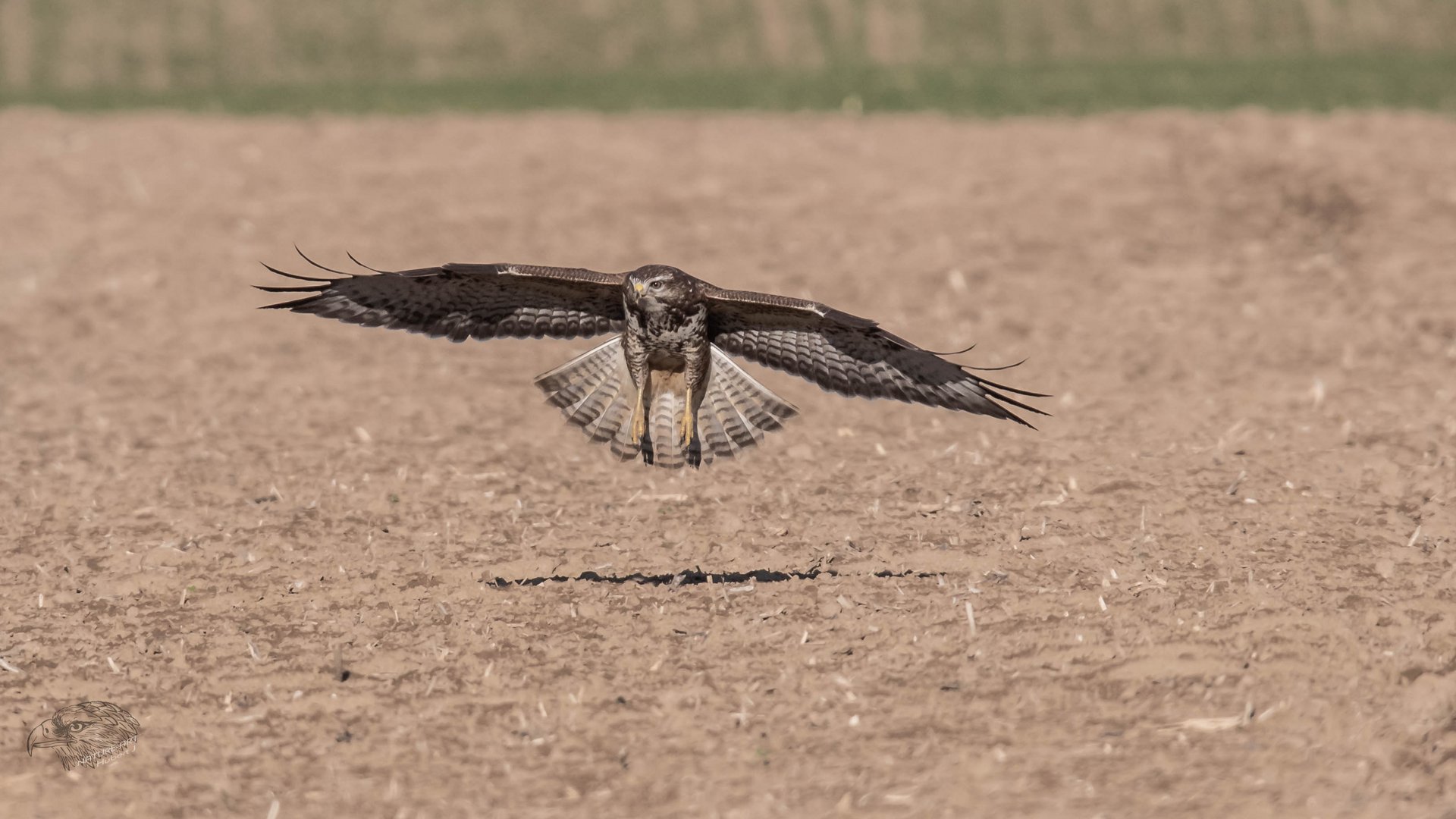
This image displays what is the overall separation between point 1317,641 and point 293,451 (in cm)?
647

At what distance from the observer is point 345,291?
8.16 meters

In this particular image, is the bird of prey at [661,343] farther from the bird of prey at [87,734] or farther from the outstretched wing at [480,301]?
the bird of prey at [87,734]

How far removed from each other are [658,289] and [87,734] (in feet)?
11.3

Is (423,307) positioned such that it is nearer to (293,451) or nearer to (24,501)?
(293,451)

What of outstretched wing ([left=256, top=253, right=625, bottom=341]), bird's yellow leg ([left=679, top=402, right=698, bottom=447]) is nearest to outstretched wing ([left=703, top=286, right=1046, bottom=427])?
bird's yellow leg ([left=679, top=402, right=698, bottom=447])

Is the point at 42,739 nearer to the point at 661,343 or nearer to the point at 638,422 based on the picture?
the point at 638,422

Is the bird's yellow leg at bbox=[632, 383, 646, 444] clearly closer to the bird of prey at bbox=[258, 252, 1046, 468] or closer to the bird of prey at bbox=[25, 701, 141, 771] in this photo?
the bird of prey at bbox=[258, 252, 1046, 468]

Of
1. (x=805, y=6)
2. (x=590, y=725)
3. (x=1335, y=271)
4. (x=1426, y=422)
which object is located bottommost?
(x=590, y=725)

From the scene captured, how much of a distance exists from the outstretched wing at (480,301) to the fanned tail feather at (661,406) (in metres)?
0.24

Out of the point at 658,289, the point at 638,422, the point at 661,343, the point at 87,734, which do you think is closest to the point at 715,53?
the point at 638,422

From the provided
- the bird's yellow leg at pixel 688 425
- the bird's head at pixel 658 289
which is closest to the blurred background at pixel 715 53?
the bird's yellow leg at pixel 688 425

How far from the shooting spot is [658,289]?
26.4 ft

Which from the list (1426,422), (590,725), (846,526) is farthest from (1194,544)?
(590,725)

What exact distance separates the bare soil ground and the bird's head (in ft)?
4.85
